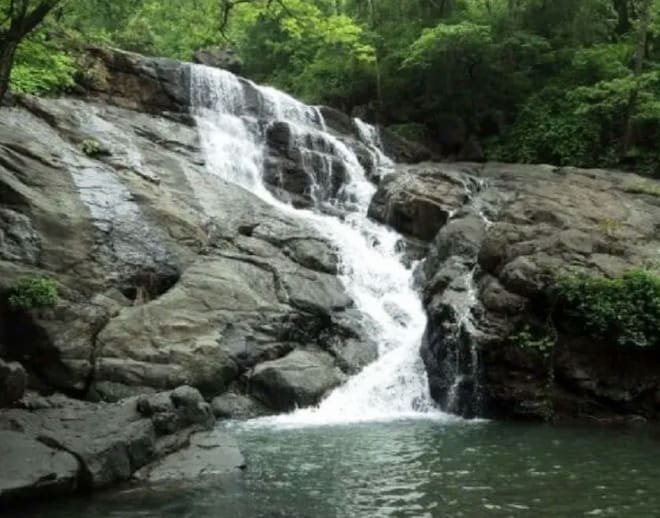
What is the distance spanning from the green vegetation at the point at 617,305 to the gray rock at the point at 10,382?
32.6 ft

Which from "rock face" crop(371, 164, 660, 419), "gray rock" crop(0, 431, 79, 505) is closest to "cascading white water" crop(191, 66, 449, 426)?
"rock face" crop(371, 164, 660, 419)

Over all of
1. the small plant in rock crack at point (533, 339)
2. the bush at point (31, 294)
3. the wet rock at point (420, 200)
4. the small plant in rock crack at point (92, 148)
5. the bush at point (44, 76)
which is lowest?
the small plant in rock crack at point (533, 339)

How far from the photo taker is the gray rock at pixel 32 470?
810 cm

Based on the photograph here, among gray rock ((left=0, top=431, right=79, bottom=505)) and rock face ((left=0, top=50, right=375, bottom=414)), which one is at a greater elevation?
rock face ((left=0, top=50, right=375, bottom=414))

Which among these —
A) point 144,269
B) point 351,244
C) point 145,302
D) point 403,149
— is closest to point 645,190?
point 351,244

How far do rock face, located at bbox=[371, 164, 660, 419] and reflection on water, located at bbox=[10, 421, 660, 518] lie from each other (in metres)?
1.63

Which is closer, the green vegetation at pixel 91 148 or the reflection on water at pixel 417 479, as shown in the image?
the reflection on water at pixel 417 479

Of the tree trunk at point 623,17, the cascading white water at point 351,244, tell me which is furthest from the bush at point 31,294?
the tree trunk at point 623,17

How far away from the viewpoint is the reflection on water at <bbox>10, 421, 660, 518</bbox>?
8.07 meters

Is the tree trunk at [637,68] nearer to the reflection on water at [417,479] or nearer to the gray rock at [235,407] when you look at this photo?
the reflection on water at [417,479]

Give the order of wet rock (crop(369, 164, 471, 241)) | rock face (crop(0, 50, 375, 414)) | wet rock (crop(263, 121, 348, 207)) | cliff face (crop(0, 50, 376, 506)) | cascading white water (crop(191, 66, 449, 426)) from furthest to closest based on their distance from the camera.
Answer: wet rock (crop(263, 121, 348, 207))
wet rock (crop(369, 164, 471, 241))
cascading white water (crop(191, 66, 449, 426))
rock face (crop(0, 50, 375, 414))
cliff face (crop(0, 50, 376, 506))

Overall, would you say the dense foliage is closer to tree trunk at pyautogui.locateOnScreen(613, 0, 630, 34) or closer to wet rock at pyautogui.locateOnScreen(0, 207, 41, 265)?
tree trunk at pyautogui.locateOnScreen(613, 0, 630, 34)

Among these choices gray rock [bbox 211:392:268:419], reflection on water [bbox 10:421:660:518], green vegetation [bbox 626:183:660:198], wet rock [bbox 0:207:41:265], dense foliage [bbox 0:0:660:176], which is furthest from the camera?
dense foliage [bbox 0:0:660:176]

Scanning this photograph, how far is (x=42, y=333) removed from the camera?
13711 millimetres
